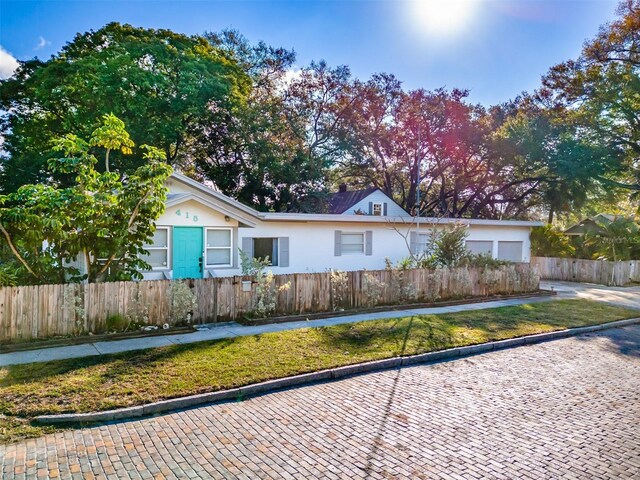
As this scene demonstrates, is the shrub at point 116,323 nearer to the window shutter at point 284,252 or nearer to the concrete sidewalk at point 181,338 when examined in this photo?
the concrete sidewalk at point 181,338

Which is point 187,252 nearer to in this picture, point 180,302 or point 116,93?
point 180,302

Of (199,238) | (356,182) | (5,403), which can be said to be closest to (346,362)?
(5,403)

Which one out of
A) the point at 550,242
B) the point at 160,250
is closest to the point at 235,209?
the point at 160,250

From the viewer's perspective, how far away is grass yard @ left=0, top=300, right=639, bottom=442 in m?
5.34

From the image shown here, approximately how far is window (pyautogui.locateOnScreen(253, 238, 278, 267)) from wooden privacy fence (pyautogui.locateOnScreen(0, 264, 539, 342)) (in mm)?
5364

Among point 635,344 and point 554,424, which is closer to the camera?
point 554,424

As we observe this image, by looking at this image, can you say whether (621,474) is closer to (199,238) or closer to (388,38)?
(199,238)

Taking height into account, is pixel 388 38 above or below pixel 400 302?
above

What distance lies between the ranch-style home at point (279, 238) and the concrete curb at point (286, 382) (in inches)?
313

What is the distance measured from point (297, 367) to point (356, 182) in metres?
31.6

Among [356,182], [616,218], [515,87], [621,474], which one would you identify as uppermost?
[515,87]

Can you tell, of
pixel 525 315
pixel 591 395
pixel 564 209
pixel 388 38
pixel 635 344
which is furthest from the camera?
pixel 564 209

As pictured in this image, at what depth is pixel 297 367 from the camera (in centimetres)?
679

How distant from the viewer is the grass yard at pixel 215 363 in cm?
534
